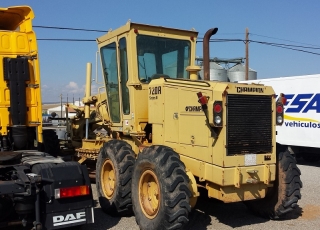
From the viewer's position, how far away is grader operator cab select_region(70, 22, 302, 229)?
17.1 ft

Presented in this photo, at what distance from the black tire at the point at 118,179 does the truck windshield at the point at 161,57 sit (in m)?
1.33

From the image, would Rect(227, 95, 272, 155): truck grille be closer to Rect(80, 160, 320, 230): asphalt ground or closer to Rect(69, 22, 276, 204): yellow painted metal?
Rect(69, 22, 276, 204): yellow painted metal

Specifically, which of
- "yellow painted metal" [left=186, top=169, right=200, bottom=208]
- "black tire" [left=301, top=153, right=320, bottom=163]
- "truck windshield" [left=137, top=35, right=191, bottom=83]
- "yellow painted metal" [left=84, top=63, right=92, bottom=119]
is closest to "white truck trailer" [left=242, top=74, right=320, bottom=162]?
"black tire" [left=301, top=153, right=320, bottom=163]

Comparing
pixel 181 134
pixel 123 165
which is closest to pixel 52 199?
pixel 123 165

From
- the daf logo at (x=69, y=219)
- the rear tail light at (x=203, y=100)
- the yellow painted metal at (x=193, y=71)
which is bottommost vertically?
the daf logo at (x=69, y=219)

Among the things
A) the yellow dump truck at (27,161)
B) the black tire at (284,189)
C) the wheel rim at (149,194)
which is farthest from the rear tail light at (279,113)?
the yellow dump truck at (27,161)

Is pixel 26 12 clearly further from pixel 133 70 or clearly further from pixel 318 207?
pixel 318 207

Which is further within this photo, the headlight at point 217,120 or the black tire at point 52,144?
the black tire at point 52,144

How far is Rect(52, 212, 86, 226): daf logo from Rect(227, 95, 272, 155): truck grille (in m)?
2.16

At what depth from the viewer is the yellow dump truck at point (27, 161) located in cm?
474

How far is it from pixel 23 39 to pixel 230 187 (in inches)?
175

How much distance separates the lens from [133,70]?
6.74 meters

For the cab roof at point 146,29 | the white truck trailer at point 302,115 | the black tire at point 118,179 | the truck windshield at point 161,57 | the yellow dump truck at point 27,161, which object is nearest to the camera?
the yellow dump truck at point 27,161

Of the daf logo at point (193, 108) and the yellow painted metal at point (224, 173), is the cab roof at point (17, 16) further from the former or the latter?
the yellow painted metal at point (224, 173)
